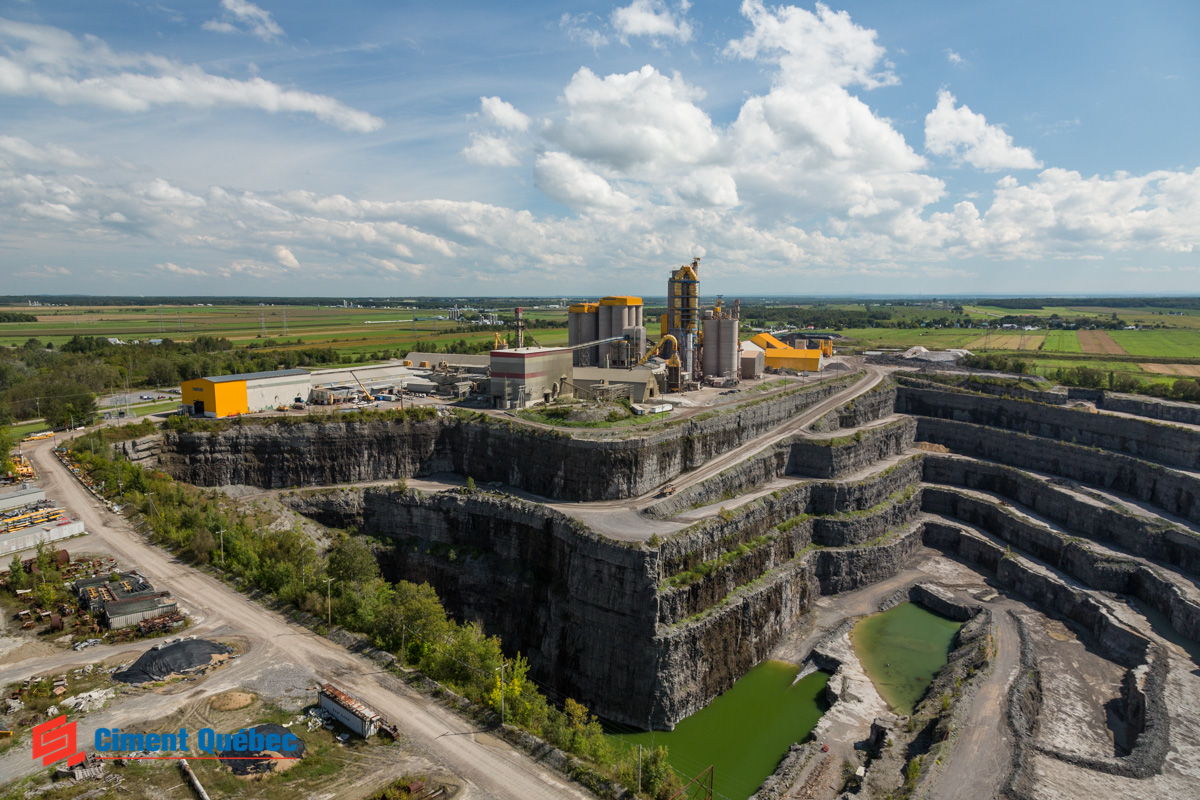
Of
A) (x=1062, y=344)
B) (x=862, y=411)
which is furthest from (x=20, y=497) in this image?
(x=1062, y=344)

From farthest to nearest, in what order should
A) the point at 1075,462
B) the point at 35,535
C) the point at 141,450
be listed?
1. the point at 1075,462
2. the point at 141,450
3. the point at 35,535

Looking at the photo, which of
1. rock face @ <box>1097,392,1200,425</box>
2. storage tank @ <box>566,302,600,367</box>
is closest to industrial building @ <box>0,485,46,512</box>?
storage tank @ <box>566,302,600,367</box>

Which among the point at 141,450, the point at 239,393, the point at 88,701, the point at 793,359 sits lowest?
the point at 88,701

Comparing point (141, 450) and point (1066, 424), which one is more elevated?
point (141, 450)

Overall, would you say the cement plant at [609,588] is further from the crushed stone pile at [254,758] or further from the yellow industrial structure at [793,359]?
the yellow industrial structure at [793,359]

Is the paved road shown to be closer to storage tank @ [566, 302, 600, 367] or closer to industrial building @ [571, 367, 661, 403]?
industrial building @ [571, 367, 661, 403]

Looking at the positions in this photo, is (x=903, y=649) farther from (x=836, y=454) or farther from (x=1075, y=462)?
(x=1075, y=462)

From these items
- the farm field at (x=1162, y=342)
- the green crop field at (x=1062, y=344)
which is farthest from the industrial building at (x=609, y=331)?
the farm field at (x=1162, y=342)

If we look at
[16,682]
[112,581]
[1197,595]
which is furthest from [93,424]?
[1197,595]
